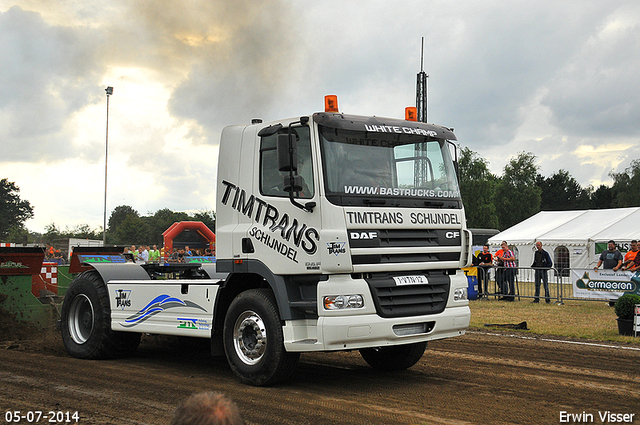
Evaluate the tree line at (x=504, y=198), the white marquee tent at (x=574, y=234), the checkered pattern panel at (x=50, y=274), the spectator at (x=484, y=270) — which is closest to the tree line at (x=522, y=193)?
the tree line at (x=504, y=198)

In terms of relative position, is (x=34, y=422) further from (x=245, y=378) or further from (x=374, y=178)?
(x=374, y=178)

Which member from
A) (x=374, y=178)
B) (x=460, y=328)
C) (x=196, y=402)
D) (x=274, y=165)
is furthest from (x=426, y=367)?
(x=196, y=402)

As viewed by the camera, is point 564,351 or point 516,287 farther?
point 516,287

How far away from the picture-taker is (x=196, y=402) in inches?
77.5

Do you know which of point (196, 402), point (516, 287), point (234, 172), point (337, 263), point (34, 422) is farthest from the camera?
point (516, 287)

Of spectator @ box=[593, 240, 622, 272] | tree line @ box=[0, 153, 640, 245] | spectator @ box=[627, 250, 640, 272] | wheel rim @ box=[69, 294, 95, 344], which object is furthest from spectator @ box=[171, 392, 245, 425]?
tree line @ box=[0, 153, 640, 245]

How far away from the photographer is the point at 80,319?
909cm

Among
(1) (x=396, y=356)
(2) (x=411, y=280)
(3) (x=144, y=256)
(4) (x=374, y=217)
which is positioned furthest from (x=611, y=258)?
(4) (x=374, y=217)

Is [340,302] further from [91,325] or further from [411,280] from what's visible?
[91,325]

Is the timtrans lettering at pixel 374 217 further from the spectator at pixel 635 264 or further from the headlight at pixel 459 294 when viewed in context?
the spectator at pixel 635 264

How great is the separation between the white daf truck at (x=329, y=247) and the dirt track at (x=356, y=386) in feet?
1.69

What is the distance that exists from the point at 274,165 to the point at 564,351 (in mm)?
5275

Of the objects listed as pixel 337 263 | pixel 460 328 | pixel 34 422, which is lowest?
pixel 34 422

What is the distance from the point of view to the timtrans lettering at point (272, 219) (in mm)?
6352
